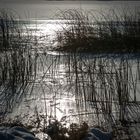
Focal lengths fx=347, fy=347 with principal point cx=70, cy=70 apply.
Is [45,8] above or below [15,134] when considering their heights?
above

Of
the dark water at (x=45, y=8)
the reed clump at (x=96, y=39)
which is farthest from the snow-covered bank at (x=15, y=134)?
the dark water at (x=45, y=8)

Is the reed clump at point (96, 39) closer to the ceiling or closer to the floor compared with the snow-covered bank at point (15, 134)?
closer to the ceiling

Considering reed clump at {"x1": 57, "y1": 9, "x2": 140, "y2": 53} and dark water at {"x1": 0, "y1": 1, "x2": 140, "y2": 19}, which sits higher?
dark water at {"x1": 0, "y1": 1, "x2": 140, "y2": 19}

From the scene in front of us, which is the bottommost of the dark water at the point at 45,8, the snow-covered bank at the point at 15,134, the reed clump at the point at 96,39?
the snow-covered bank at the point at 15,134

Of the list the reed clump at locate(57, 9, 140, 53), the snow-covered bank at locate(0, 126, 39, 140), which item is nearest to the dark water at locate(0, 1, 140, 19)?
the reed clump at locate(57, 9, 140, 53)

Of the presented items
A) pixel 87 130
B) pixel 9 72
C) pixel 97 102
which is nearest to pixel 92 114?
pixel 97 102

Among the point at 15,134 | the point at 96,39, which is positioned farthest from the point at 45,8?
the point at 15,134

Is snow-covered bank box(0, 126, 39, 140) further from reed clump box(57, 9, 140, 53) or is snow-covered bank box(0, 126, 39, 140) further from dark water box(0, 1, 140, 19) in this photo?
dark water box(0, 1, 140, 19)

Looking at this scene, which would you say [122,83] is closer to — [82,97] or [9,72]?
[82,97]

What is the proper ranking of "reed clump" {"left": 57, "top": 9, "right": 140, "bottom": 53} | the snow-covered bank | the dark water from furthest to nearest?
the dark water
"reed clump" {"left": 57, "top": 9, "right": 140, "bottom": 53}
the snow-covered bank

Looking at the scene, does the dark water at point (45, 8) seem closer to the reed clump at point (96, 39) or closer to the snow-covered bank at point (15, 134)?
the reed clump at point (96, 39)

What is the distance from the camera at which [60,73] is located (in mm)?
5082

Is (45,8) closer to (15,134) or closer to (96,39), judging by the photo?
(96,39)

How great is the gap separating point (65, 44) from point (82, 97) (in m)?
4.10
